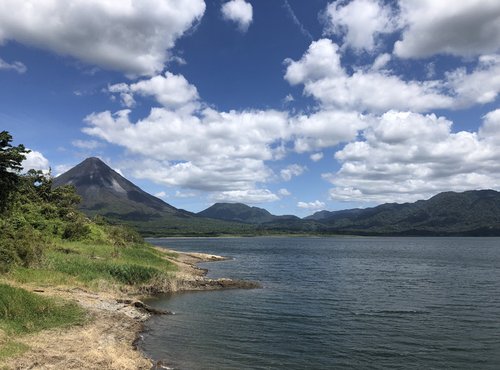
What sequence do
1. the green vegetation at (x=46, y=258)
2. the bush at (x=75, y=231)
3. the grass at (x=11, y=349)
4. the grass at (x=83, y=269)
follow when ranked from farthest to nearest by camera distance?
the bush at (x=75, y=231) → the grass at (x=83, y=269) → the green vegetation at (x=46, y=258) → the grass at (x=11, y=349)

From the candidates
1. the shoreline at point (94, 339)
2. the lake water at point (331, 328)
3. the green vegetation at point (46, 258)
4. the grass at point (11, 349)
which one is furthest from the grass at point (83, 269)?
the grass at point (11, 349)

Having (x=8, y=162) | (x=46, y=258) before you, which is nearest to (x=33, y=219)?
(x=46, y=258)

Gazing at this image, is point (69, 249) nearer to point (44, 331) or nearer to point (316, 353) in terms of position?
point (44, 331)

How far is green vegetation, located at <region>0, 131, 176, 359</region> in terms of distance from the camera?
26422 mm

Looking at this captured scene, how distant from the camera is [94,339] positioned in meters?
26.1

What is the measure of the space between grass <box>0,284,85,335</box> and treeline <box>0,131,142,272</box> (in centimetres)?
900

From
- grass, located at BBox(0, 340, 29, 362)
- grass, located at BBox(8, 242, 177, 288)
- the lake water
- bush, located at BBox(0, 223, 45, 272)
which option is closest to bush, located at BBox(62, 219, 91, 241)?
grass, located at BBox(8, 242, 177, 288)

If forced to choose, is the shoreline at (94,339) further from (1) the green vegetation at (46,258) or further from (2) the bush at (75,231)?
(2) the bush at (75,231)

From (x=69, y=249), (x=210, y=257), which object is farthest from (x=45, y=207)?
(x=210, y=257)

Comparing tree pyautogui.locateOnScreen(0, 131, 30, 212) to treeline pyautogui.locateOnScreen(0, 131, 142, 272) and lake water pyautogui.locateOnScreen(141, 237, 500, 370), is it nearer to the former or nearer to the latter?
treeline pyautogui.locateOnScreen(0, 131, 142, 272)

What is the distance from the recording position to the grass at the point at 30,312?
2464cm

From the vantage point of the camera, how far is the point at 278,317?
136 feet

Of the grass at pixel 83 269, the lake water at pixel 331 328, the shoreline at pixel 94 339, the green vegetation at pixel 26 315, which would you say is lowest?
the lake water at pixel 331 328

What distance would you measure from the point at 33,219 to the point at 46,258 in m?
21.8
